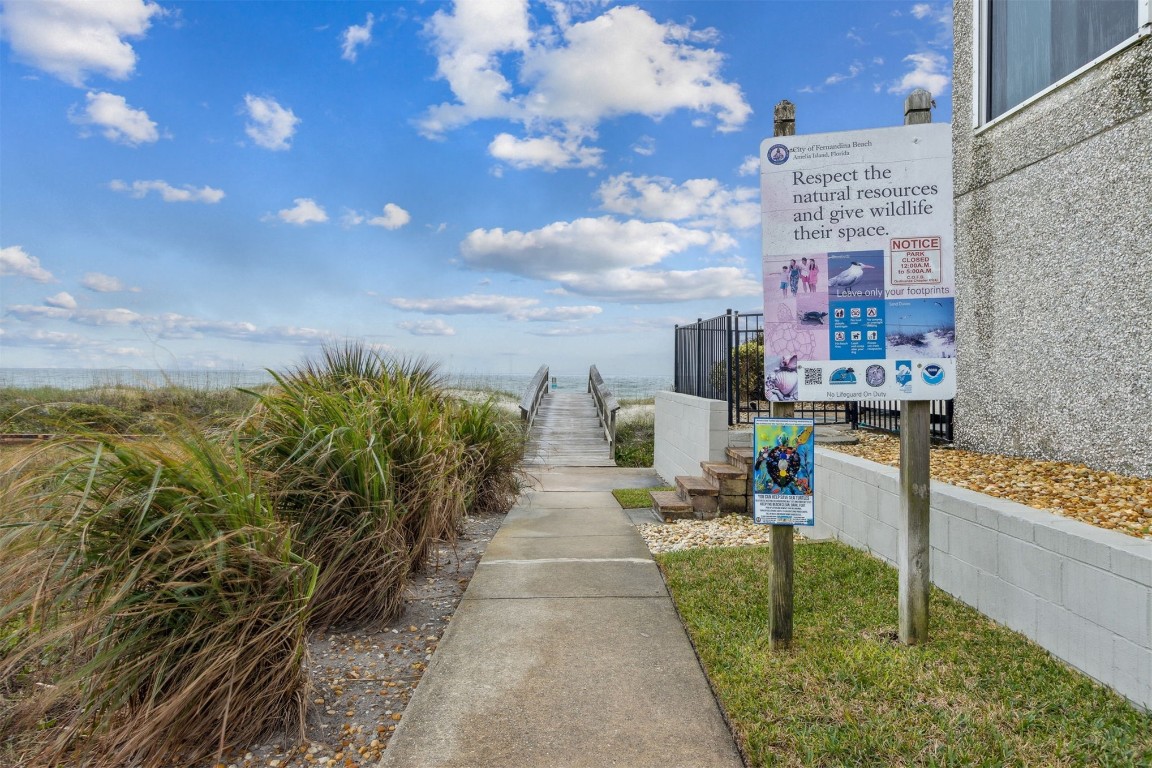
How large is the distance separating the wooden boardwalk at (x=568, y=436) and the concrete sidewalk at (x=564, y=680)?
23.0ft

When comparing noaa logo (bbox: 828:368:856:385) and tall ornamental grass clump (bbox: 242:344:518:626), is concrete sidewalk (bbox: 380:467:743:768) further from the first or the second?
noaa logo (bbox: 828:368:856:385)

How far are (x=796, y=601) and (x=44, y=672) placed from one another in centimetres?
417

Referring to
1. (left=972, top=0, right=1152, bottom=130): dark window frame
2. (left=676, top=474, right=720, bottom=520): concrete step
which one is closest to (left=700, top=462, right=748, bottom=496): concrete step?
(left=676, top=474, right=720, bottom=520): concrete step

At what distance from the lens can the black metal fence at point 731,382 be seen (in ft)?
32.6

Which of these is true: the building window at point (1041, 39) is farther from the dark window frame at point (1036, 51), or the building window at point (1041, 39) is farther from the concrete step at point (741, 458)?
the concrete step at point (741, 458)

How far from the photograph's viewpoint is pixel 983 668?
11.6ft

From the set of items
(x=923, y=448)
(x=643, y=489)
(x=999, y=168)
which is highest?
(x=999, y=168)

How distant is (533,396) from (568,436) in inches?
72.6

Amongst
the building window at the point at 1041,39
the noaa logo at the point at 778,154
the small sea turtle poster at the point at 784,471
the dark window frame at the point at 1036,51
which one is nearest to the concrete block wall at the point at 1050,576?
the small sea turtle poster at the point at 784,471

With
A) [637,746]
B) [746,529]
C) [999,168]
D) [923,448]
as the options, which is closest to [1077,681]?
[923,448]

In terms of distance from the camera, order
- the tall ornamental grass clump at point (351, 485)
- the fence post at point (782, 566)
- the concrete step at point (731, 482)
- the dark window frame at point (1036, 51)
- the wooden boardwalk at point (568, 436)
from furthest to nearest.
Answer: the wooden boardwalk at point (568, 436) < the concrete step at point (731, 482) < the dark window frame at point (1036, 51) < the tall ornamental grass clump at point (351, 485) < the fence post at point (782, 566)

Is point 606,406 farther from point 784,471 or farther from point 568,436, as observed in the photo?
point 784,471

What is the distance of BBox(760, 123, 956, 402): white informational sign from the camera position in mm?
3900

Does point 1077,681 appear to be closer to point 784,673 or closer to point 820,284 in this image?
point 784,673
